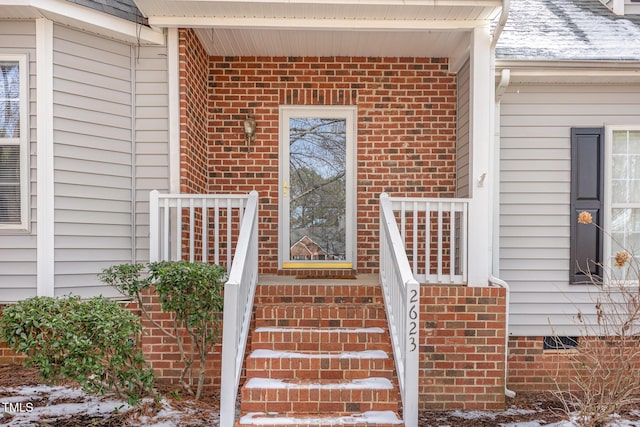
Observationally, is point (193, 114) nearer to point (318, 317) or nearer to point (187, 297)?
point (187, 297)

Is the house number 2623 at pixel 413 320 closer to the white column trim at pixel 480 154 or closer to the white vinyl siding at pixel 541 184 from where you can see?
the white column trim at pixel 480 154

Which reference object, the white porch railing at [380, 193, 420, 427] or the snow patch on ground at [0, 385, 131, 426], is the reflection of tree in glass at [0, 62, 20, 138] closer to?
the snow patch on ground at [0, 385, 131, 426]

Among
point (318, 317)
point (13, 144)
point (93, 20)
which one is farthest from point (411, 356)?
point (93, 20)

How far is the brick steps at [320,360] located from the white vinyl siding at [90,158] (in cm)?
152

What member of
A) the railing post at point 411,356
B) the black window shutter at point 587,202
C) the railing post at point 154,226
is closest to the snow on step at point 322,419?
the railing post at point 411,356

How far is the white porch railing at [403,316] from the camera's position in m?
3.73

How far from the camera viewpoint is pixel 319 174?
6332 millimetres

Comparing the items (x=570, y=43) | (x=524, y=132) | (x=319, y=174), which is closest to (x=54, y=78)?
(x=319, y=174)

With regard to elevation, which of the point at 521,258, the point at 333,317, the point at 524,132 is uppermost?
the point at 524,132

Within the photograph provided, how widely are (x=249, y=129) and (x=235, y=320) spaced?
290 centimetres

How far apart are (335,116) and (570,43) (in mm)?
→ 2620

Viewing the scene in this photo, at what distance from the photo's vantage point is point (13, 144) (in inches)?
184

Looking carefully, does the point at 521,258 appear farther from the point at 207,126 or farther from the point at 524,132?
the point at 207,126

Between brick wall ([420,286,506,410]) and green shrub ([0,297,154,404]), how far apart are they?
2.49m
